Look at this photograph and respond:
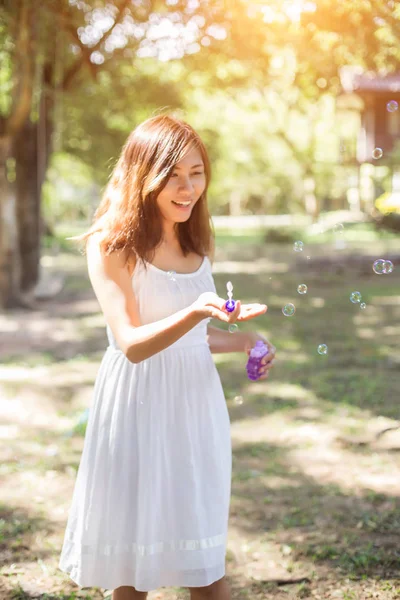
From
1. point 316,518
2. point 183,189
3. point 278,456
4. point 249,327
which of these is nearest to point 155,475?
point 183,189

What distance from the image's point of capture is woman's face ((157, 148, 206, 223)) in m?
2.47

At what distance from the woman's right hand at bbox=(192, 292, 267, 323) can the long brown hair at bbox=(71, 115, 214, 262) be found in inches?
15.4

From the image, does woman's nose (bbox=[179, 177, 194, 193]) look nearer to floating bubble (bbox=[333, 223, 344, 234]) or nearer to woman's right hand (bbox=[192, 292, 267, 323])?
woman's right hand (bbox=[192, 292, 267, 323])

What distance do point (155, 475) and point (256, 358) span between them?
1.74 feet

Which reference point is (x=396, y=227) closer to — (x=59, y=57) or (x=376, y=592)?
(x=59, y=57)

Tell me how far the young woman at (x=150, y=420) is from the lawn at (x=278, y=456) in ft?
3.38

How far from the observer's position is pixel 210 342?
2.78 metres

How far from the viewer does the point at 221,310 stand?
7.00ft

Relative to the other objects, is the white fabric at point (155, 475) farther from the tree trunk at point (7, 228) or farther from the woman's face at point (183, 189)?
the tree trunk at point (7, 228)

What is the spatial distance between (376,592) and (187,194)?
2001 millimetres

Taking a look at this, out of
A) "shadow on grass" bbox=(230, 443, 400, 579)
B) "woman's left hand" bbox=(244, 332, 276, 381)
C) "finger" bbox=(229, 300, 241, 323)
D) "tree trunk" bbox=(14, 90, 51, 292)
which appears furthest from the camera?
"tree trunk" bbox=(14, 90, 51, 292)

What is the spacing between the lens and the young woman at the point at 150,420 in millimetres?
2441

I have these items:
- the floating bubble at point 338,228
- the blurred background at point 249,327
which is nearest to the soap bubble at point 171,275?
the blurred background at point 249,327

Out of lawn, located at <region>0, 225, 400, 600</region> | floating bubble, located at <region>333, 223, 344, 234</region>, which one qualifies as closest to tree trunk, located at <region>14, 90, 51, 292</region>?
lawn, located at <region>0, 225, 400, 600</region>
